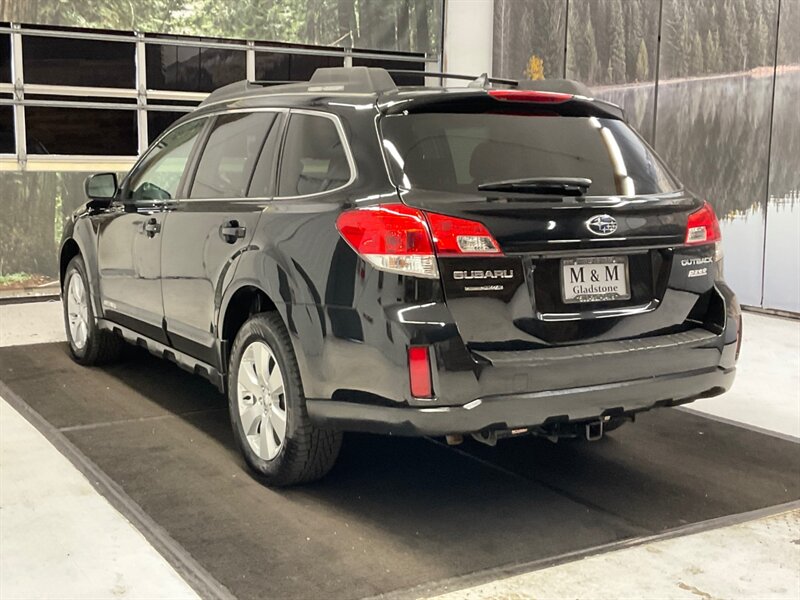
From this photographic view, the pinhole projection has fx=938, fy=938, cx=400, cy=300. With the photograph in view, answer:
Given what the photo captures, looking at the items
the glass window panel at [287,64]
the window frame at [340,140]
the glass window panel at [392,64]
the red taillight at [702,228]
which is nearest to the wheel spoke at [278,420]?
the window frame at [340,140]

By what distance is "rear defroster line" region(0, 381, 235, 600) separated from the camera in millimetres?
3088

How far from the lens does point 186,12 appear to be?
10094 mm

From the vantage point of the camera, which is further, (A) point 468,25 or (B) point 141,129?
(A) point 468,25

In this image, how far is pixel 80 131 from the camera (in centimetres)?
984

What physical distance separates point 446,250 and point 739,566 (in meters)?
1.52

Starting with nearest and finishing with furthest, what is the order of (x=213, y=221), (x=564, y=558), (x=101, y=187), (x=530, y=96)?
(x=564, y=558) → (x=530, y=96) → (x=213, y=221) → (x=101, y=187)

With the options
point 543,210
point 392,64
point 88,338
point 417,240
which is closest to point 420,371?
point 417,240

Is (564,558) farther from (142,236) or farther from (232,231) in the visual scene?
(142,236)

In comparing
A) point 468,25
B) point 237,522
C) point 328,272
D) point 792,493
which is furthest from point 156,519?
point 468,25

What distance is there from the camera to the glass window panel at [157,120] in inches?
400

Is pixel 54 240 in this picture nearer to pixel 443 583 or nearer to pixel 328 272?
pixel 328 272

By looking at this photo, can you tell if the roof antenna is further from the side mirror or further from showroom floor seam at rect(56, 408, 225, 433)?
the side mirror

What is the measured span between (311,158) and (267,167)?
315 mm

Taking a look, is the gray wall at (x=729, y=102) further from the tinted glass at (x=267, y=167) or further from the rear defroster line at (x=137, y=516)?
the rear defroster line at (x=137, y=516)
